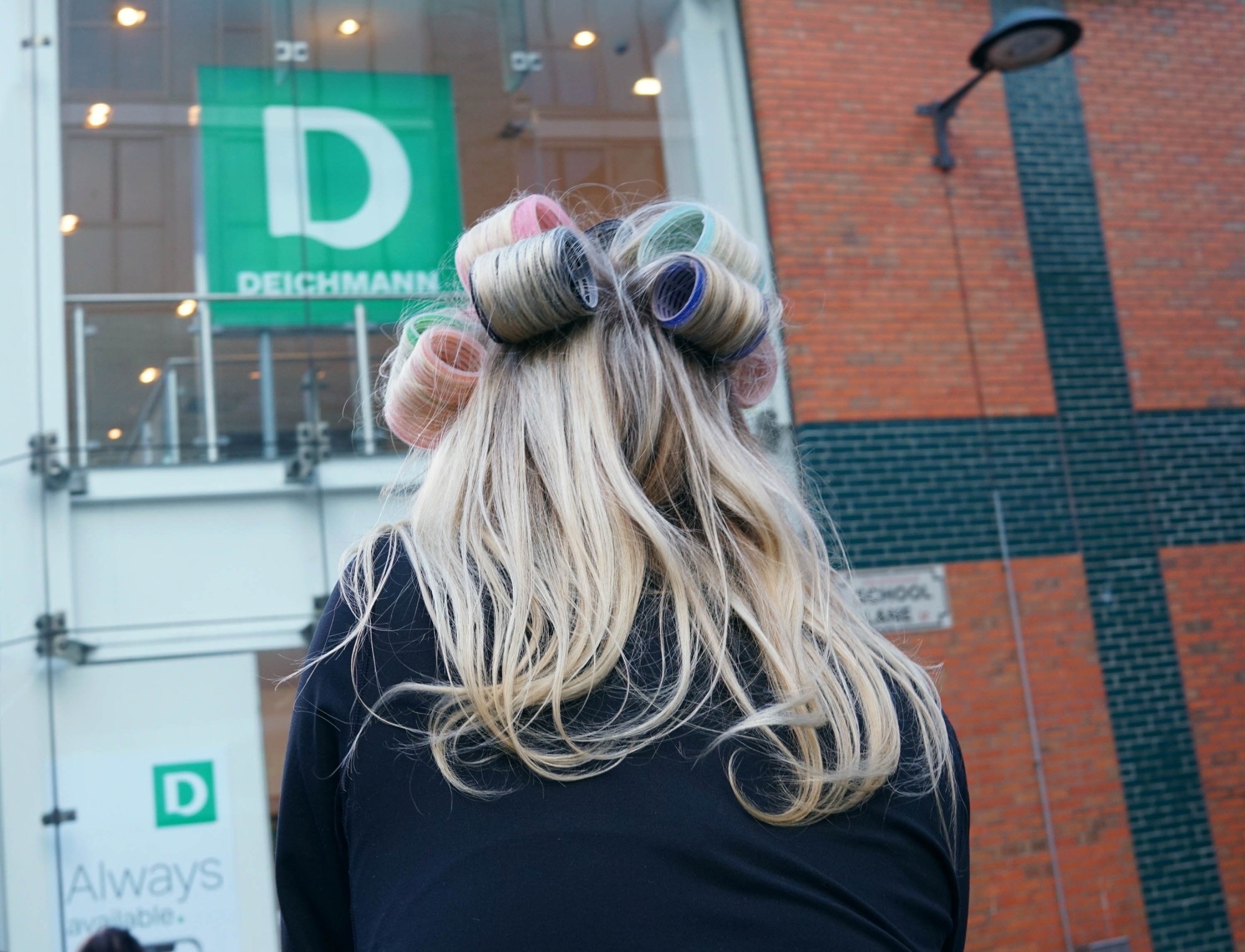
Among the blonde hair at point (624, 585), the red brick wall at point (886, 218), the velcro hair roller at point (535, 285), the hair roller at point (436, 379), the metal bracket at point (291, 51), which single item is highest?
the metal bracket at point (291, 51)

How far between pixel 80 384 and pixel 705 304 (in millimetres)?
5785

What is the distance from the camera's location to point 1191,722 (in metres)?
7.75

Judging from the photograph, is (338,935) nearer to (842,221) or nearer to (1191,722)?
(842,221)

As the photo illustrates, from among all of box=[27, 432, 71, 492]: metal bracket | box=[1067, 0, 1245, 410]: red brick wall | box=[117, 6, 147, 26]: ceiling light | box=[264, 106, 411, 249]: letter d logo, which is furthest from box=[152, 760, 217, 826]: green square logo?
box=[1067, 0, 1245, 410]: red brick wall

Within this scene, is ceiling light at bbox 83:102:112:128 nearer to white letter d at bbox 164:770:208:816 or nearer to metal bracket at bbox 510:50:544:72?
metal bracket at bbox 510:50:544:72

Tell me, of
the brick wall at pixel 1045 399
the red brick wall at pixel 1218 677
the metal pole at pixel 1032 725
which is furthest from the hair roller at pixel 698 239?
the red brick wall at pixel 1218 677

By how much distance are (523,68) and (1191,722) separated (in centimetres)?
573

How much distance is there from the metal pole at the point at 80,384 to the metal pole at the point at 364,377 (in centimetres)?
136

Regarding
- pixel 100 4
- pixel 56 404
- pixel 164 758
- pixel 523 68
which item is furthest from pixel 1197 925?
pixel 100 4

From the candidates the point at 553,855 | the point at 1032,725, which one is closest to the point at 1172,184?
the point at 1032,725

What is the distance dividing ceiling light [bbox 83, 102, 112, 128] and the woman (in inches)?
238

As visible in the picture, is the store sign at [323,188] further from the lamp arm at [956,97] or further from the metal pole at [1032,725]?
the metal pole at [1032,725]

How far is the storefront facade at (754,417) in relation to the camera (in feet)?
19.9

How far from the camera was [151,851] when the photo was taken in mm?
5812
